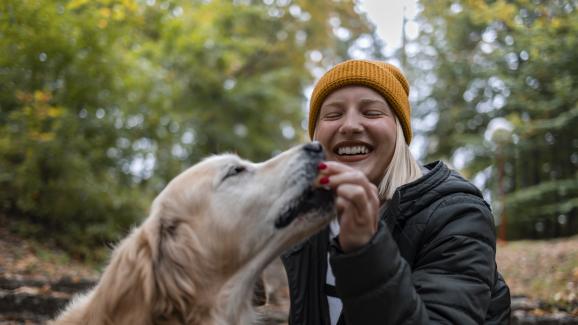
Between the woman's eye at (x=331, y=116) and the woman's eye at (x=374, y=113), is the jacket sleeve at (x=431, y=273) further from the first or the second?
the woman's eye at (x=331, y=116)

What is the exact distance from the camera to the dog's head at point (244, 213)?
2430mm

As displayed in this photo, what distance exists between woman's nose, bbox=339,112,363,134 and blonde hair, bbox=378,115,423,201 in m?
0.25

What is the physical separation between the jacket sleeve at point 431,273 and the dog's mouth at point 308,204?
0.34m

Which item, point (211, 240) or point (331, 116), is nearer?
point (211, 240)

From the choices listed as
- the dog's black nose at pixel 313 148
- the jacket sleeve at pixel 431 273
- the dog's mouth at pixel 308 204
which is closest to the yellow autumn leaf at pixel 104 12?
the dog's black nose at pixel 313 148

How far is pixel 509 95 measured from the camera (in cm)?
1509

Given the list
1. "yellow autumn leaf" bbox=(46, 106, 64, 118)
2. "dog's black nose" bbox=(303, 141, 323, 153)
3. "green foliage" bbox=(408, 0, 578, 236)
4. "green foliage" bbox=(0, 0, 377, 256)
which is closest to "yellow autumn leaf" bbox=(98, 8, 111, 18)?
"green foliage" bbox=(0, 0, 377, 256)

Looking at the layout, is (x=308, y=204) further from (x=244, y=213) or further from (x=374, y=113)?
(x=374, y=113)

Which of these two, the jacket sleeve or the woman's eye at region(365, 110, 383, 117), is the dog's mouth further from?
the woman's eye at region(365, 110, 383, 117)

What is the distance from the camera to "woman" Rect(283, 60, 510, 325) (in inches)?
78.7

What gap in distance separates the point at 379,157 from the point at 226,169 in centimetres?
83

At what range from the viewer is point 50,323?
2590 mm

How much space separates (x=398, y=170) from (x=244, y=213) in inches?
35.0

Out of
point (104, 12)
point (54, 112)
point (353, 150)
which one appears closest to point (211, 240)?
point (353, 150)
